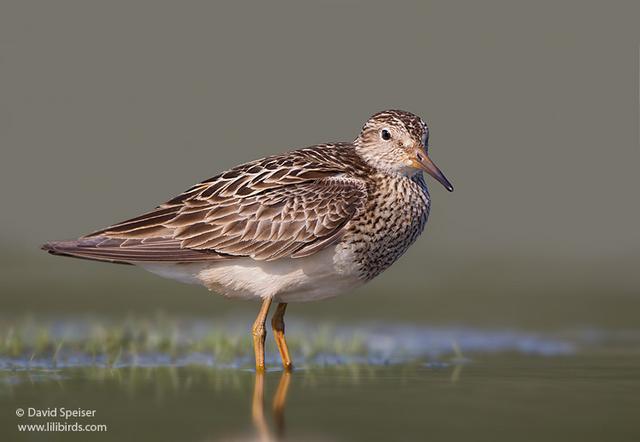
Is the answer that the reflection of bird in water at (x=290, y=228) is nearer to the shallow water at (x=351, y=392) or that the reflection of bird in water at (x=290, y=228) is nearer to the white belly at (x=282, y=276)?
the white belly at (x=282, y=276)

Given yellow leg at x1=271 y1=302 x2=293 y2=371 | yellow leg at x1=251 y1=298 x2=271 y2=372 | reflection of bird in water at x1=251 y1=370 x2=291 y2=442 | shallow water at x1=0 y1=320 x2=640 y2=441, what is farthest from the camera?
yellow leg at x1=271 y1=302 x2=293 y2=371

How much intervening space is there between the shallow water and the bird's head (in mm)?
2249

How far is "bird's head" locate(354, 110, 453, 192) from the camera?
13.7 metres

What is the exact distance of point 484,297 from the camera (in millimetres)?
22750

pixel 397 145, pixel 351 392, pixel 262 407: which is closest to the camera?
pixel 262 407

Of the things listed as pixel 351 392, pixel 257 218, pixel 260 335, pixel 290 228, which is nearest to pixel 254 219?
pixel 257 218

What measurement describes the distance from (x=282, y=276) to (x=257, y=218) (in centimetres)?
76

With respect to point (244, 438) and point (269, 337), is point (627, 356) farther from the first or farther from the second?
point (244, 438)

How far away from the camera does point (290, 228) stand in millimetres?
13234

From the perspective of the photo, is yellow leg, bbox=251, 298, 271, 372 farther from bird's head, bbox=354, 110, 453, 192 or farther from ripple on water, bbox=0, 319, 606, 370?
bird's head, bbox=354, 110, 453, 192

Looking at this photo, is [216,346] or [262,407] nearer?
[262,407]

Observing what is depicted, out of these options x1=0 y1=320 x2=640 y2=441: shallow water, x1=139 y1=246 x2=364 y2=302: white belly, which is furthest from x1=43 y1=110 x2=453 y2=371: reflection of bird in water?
x1=0 y1=320 x2=640 y2=441: shallow water

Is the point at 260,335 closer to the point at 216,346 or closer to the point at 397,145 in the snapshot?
the point at 216,346

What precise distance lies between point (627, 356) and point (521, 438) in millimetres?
6346
